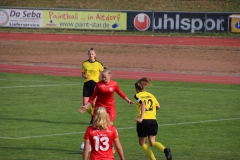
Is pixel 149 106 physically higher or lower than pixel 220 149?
higher

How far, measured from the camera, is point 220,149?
1503cm

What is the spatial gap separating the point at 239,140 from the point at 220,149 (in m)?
1.40

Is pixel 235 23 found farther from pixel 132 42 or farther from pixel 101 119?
pixel 101 119

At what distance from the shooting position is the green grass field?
14.8m

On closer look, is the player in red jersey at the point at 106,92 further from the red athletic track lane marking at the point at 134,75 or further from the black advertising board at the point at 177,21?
the black advertising board at the point at 177,21

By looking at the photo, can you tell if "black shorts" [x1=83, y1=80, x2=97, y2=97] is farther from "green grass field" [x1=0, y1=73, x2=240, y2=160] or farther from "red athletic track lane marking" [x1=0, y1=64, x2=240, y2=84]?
"red athletic track lane marking" [x1=0, y1=64, x2=240, y2=84]

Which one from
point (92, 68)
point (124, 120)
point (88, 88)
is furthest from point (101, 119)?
point (124, 120)

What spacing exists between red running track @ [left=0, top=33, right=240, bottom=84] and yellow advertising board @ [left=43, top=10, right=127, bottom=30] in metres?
2.62

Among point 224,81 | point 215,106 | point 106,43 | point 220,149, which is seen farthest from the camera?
point 106,43

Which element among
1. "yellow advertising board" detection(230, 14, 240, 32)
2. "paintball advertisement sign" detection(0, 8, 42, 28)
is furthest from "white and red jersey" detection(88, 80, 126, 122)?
"paintball advertisement sign" detection(0, 8, 42, 28)

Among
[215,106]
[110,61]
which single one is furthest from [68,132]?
[110,61]

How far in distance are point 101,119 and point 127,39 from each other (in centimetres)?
3638

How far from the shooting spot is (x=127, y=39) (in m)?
45.2

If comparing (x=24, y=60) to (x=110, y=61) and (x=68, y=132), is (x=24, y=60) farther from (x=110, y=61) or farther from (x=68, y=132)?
(x=68, y=132)
